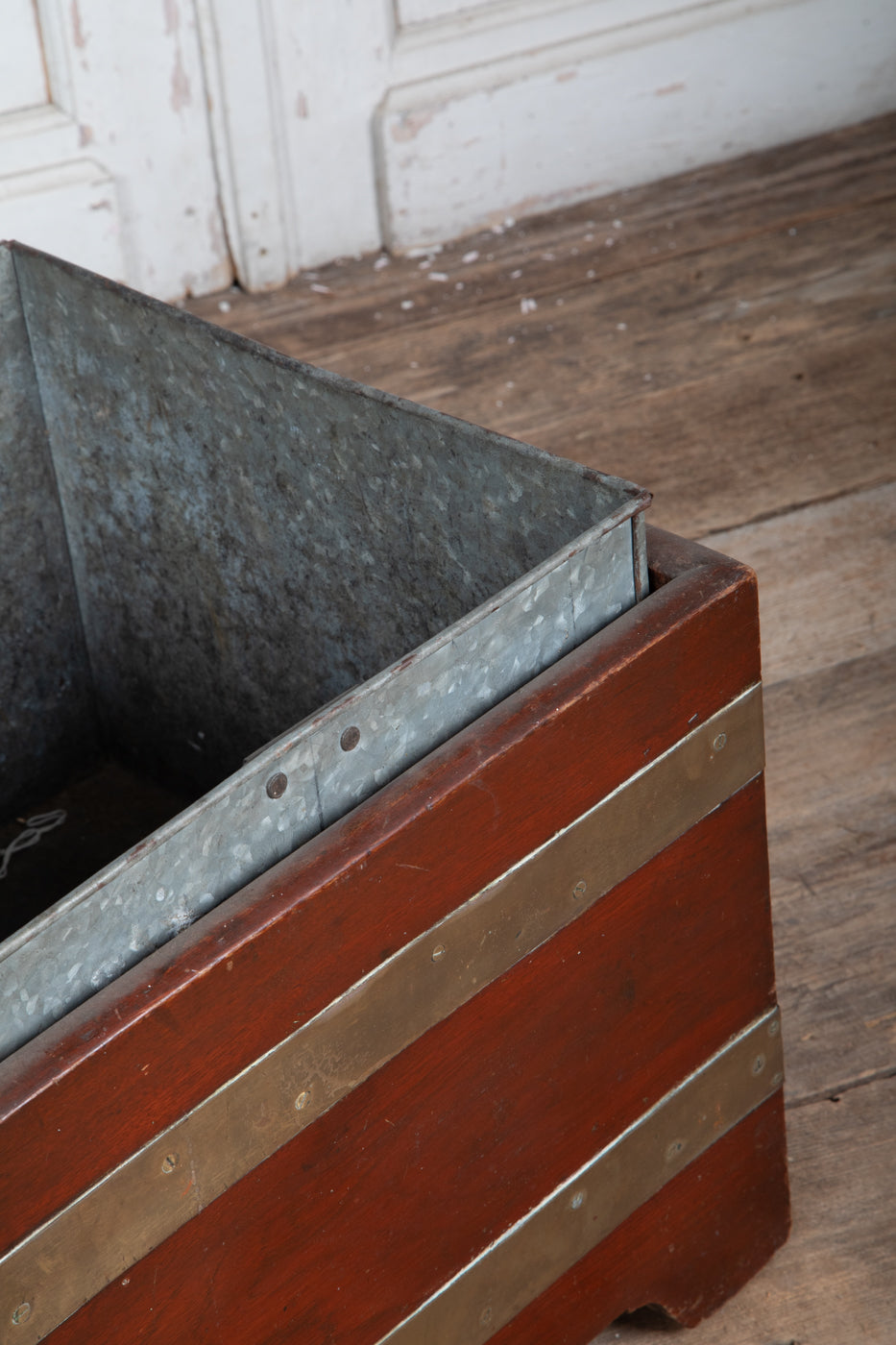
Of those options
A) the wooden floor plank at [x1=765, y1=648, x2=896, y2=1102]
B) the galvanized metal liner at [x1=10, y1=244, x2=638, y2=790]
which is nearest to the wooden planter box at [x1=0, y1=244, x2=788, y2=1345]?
the galvanized metal liner at [x1=10, y1=244, x2=638, y2=790]

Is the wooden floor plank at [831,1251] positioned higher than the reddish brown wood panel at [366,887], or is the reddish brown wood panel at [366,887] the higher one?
the reddish brown wood panel at [366,887]

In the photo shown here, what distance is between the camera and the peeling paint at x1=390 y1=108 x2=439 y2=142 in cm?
249

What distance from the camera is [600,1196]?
1.02m

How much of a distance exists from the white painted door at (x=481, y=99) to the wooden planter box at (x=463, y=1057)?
169 centimetres

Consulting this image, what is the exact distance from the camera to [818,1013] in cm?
138

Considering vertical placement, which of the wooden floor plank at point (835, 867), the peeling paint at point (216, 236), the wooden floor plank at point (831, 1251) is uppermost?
the peeling paint at point (216, 236)

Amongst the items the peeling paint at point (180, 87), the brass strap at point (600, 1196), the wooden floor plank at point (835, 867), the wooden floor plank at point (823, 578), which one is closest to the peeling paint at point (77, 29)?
the peeling paint at point (180, 87)

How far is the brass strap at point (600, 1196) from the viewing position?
95cm

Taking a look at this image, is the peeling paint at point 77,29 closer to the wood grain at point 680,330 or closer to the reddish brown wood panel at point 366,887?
the wood grain at point 680,330

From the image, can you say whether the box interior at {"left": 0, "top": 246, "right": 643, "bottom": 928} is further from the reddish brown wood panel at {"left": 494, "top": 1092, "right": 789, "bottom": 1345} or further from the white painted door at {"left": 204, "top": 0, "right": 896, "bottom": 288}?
the white painted door at {"left": 204, "top": 0, "right": 896, "bottom": 288}

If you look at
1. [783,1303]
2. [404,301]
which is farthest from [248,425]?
[404,301]

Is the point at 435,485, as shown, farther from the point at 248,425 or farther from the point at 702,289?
the point at 702,289

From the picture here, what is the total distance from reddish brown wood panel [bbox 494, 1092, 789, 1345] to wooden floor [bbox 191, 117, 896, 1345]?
0.04m

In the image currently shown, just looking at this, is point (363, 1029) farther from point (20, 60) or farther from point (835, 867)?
point (20, 60)
